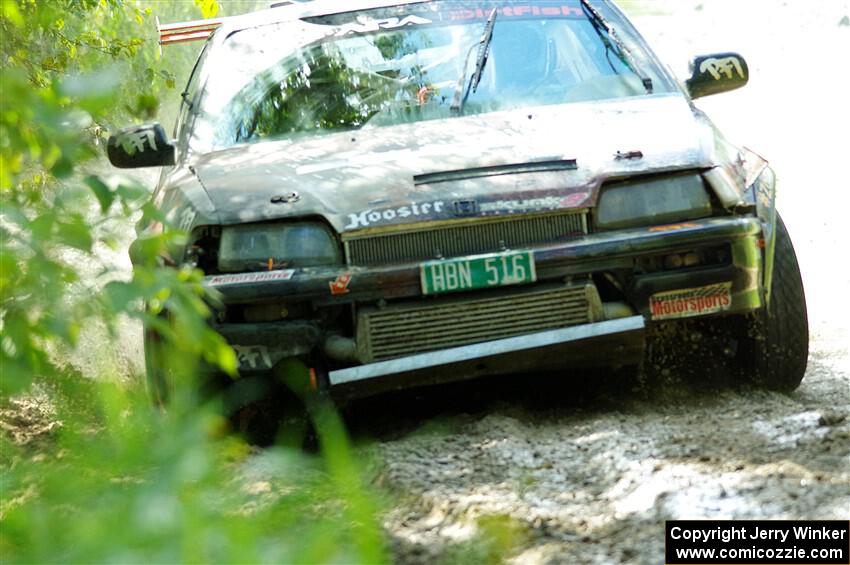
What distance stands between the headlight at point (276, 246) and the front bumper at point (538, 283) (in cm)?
7

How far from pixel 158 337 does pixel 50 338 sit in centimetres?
187

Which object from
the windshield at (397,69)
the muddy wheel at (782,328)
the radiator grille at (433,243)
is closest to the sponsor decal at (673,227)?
the radiator grille at (433,243)

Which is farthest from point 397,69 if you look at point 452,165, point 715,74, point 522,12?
point 715,74

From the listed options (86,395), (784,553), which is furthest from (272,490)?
(784,553)

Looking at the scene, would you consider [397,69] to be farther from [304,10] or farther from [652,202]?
[652,202]

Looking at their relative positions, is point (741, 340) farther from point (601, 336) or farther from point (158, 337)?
point (158, 337)

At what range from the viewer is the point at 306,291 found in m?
4.43

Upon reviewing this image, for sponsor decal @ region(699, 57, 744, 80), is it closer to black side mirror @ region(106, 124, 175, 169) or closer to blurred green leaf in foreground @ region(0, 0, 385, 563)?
black side mirror @ region(106, 124, 175, 169)

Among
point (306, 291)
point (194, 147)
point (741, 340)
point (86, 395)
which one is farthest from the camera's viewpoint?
point (194, 147)

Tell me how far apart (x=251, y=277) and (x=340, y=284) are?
0.30 meters

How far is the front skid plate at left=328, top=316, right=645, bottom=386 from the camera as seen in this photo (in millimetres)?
4418

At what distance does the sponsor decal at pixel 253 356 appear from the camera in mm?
4477

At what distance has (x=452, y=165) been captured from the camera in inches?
187

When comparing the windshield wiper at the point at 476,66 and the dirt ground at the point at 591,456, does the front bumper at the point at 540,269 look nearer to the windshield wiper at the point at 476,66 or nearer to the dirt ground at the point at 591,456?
the dirt ground at the point at 591,456
